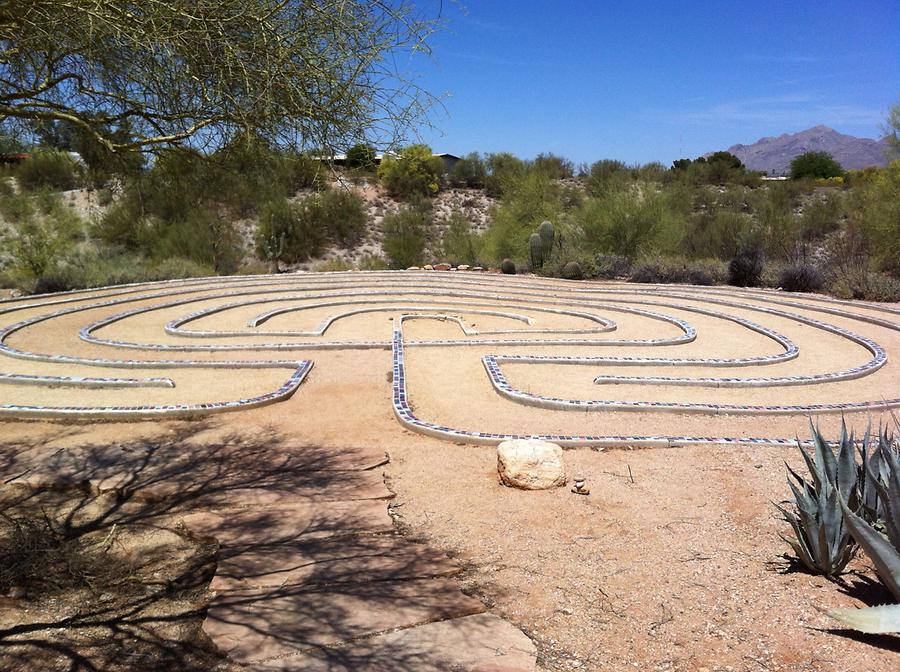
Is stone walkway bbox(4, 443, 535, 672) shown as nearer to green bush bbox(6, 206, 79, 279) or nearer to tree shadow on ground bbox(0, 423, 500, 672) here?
tree shadow on ground bbox(0, 423, 500, 672)

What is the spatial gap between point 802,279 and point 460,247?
12.4 m

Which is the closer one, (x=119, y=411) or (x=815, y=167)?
(x=119, y=411)

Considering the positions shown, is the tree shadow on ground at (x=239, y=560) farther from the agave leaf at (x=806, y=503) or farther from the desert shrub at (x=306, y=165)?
the desert shrub at (x=306, y=165)

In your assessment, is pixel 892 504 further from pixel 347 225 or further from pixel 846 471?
pixel 347 225

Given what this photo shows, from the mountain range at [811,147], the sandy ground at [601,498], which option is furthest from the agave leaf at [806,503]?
the mountain range at [811,147]

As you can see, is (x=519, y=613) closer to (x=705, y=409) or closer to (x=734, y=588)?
(x=734, y=588)

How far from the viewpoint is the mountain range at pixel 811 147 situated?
9607 cm

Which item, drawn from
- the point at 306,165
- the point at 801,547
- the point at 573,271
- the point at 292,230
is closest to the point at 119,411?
the point at 306,165

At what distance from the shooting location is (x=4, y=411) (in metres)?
6.22

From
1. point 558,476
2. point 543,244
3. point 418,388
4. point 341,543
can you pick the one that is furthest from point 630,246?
point 341,543

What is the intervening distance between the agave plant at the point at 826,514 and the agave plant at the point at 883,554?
0.20 meters

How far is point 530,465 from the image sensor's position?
15.4 ft

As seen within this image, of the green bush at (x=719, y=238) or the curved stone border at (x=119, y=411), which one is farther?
the green bush at (x=719, y=238)

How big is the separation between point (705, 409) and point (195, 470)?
4378 millimetres
